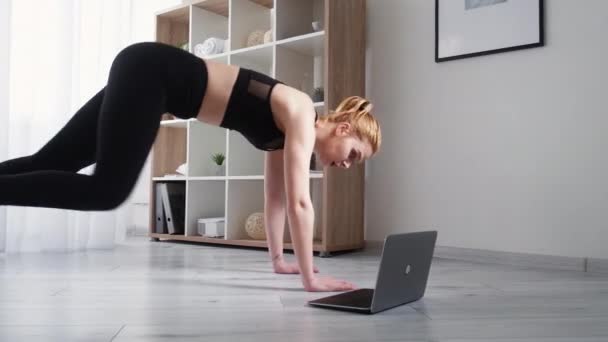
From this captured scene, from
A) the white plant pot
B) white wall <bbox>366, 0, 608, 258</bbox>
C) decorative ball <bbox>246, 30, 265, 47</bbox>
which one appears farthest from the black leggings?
the white plant pot

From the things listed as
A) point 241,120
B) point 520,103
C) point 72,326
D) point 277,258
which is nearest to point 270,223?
point 277,258

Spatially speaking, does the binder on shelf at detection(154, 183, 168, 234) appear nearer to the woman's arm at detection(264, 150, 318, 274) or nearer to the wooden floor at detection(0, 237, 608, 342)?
the wooden floor at detection(0, 237, 608, 342)

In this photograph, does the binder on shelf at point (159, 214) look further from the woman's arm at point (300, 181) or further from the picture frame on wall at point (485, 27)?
the woman's arm at point (300, 181)

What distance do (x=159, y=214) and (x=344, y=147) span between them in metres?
2.08

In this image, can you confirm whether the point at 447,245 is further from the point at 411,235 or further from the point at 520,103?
the point at 411,235

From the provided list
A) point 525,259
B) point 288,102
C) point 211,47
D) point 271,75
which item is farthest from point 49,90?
point 525,259

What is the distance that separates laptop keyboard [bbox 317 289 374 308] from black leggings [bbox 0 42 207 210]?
Answer: 615 millimetres

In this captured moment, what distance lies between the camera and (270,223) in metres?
1.96

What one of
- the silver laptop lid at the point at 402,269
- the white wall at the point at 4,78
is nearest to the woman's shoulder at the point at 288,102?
the silver laptop lid at the point at 402,269

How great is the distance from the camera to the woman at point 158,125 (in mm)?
1333

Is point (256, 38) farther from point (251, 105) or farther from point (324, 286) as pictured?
point (324, 286)

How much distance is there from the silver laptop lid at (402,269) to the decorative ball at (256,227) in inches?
58.5

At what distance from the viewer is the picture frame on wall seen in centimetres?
241

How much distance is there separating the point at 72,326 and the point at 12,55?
2106 mm
